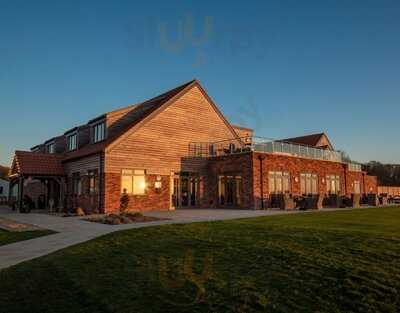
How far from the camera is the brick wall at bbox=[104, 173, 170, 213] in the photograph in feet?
65.0

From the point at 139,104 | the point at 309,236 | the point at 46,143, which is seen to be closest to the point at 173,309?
the point at 309,236

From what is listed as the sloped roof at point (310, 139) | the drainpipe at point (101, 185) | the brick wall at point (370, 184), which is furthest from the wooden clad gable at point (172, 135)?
the sloped roof at point (310, 139)

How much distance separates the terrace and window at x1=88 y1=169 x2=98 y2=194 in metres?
6.89

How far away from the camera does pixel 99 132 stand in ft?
81.5

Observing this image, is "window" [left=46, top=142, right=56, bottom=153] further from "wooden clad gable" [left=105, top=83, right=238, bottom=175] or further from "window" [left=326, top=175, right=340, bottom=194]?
"window" [left=326, top=175, right=340, bottom=194]

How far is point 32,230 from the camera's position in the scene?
1234cm

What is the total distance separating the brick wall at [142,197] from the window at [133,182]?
273 millimetres

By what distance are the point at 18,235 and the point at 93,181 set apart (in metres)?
10.0

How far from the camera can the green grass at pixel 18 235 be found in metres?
10.3

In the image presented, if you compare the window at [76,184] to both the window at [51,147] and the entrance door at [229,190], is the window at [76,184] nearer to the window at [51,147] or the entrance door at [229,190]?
the entrance door at [229,190]

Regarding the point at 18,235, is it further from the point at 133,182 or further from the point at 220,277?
the point at 133,182

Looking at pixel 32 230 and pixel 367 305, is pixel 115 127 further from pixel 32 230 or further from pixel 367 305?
pixel 367 305

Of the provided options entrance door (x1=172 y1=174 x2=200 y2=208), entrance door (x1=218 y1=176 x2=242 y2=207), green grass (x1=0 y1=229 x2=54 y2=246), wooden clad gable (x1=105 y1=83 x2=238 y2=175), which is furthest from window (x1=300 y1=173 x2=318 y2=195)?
green grass (x1=0 y1=229 x2=54 y2=246)

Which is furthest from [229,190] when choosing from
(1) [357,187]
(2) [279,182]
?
(1) [357,187]
